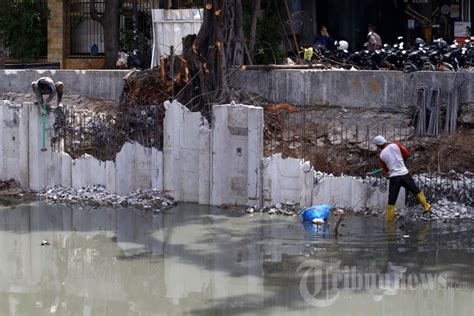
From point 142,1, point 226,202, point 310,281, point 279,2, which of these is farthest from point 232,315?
point 142,1

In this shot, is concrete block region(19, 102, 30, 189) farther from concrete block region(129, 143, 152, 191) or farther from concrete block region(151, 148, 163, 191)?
concrete block region(151, 148, 163, 191)

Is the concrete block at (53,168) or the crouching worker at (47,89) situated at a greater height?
the crouching worker at (47,89)

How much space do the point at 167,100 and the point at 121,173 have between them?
1778 mm

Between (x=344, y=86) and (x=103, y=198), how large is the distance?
490 centimetres

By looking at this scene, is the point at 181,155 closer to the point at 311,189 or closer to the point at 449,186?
the point at 311,189

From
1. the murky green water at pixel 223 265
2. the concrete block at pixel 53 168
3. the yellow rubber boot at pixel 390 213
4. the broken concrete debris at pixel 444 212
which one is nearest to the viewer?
the murky green water at pixel 223 265

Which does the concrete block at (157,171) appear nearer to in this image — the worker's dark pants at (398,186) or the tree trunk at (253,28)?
the worker's dark pants at (398,186)

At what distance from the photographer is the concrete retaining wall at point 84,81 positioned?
19.7m

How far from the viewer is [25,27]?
2739cm

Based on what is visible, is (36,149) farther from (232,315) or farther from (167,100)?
(232,315)

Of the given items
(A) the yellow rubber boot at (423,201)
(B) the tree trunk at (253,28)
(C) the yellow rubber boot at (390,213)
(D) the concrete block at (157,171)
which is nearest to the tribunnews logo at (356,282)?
(C) the yellow rubber boot at (390,213)

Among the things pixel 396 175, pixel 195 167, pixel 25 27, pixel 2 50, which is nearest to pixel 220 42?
pixel 195 167

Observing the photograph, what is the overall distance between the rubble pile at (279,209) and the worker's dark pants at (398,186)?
1.64 metres

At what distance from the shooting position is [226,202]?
1631 cm
